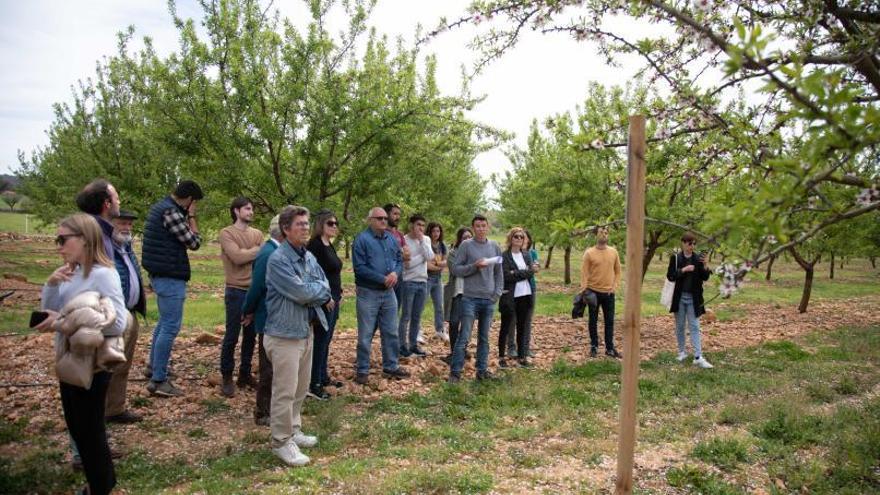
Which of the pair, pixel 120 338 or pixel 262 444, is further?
pixel 262 444

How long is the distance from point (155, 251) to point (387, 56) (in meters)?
5.22

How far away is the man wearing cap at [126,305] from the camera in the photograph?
5.18m

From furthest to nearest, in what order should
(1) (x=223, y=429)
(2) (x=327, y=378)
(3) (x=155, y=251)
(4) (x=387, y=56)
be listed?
(4) (x=387, y=56) → (2) (x=327, y=378) → (3) (x=155, y=251) → (1) (x=223, y=429)

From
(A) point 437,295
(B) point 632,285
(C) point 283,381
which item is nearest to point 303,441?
(C) point 283,381

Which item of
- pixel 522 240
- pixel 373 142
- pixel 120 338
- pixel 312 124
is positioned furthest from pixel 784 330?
pixel 120 338

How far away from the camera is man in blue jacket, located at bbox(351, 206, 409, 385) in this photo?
7395 millimetres

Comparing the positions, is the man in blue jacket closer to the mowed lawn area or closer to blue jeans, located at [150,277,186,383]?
the mowed lawn area

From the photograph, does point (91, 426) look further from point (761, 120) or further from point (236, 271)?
point (761, 120)

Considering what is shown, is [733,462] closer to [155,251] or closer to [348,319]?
[155,251]

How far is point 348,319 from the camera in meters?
12.6

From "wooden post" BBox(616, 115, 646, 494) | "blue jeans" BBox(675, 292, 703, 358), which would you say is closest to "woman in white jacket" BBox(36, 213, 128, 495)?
"wooden post" BBox(616, 115, 646, 494)

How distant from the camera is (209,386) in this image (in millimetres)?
7000

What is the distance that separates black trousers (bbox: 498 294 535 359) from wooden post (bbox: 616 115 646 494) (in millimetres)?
5275

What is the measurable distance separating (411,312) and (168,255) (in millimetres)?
4213
